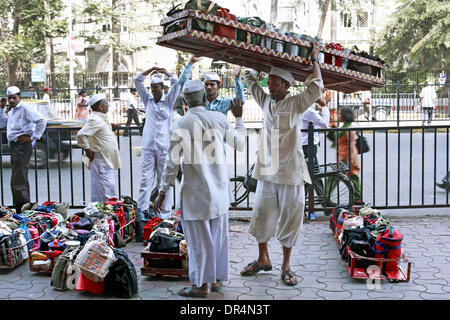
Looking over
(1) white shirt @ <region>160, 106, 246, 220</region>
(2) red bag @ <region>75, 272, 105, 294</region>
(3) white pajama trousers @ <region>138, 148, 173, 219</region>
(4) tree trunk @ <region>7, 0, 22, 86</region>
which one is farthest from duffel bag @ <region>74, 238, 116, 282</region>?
(4) tree trunk @ <region>7, 0, 22, 86</region>

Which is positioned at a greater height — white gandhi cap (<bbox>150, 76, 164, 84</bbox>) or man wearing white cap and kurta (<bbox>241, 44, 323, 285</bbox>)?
white gandhi cap (<bbox>150, 76, 164, 84</bbox>)

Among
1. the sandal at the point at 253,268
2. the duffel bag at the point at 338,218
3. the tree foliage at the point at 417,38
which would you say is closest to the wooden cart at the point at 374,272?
the sandal at the point at 253,268

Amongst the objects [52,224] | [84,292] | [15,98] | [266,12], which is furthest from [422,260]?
[266,12]

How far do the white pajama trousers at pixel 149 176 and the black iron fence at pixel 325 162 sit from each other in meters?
0.65

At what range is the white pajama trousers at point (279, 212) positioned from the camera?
18.0 ft

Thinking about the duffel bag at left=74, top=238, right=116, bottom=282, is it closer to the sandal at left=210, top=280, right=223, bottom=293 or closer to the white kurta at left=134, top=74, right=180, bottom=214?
the sandal at left=210, top=280, right=223, bottom=293

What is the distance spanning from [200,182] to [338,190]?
12.6ft

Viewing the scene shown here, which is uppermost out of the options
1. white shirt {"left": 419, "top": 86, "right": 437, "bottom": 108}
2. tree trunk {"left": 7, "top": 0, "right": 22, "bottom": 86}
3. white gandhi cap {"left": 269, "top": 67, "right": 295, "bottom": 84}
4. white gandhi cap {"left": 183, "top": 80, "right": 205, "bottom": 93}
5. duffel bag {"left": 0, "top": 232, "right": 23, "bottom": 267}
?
tree trunk {"left": 7, "top": 0, "right": 22, "bottom": 86}

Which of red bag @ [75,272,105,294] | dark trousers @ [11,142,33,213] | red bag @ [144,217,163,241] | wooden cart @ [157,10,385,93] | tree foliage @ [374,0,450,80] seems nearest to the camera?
wooden cart @ [157,10,385,93]

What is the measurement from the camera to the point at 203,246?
505 centimetres

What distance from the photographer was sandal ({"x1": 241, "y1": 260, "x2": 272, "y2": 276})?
18.9 ft

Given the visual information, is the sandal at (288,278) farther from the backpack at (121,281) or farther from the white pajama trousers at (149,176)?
the white pajama trousers at (149,176)

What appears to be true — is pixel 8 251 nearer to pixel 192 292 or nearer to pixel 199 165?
pixel 192 292

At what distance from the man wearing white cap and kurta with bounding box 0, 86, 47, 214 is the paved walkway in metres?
2.67
